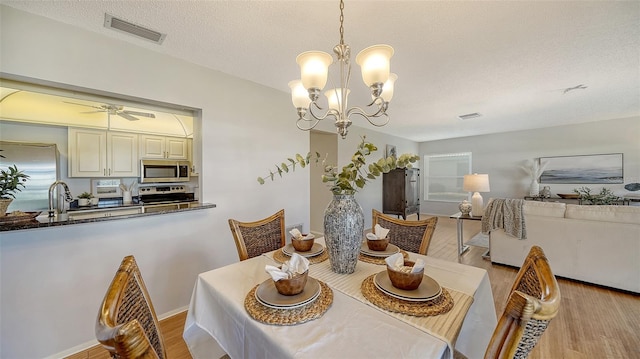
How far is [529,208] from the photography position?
2930 millimetres

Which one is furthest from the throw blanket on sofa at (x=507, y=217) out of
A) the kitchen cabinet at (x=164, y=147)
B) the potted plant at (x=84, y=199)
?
the potted plant at (x=84, y=199)

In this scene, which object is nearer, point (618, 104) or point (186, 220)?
point (186, 220)

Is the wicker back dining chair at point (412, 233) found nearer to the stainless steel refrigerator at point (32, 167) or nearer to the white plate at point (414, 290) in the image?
the white plate at point (414, 290)

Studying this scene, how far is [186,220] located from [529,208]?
4000 mm

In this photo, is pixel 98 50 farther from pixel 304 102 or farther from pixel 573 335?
pixel 573 335

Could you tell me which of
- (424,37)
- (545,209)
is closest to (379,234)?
(424,37)

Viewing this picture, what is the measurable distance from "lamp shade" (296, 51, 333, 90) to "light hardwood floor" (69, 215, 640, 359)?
200 cm

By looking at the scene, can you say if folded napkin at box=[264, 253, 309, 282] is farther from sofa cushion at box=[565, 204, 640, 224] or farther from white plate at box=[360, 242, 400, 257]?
sofa cushion at box=[565, 204, 640, 224]

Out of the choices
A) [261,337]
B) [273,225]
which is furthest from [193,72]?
[261,337]

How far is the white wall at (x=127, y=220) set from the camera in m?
1.49

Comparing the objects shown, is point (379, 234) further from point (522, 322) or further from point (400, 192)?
point (400, 192)

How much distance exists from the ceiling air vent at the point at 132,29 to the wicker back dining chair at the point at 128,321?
1735 mm

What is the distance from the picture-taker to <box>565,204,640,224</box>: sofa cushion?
7.73ft

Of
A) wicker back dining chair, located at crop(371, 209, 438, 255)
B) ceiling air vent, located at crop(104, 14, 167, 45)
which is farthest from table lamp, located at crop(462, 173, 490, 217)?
ceiling air vent, located at crop(104, 14, 167, 45)
